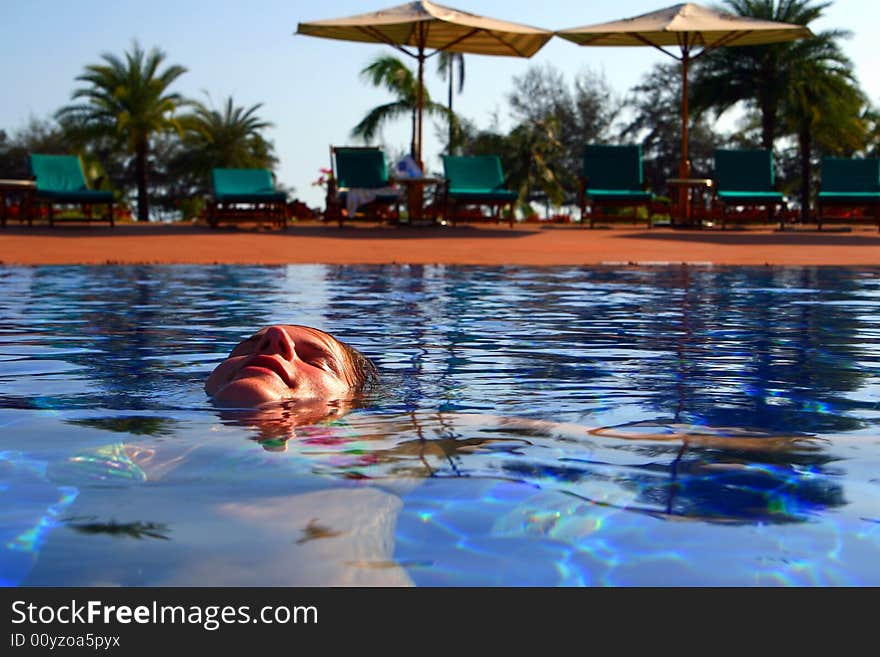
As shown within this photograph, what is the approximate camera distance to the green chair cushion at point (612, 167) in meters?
17.9

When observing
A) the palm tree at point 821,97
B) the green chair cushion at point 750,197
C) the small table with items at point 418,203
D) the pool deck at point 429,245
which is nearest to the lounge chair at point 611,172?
the pool deck at point 429,245

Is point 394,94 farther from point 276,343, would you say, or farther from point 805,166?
point 276,343

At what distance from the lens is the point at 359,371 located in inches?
167

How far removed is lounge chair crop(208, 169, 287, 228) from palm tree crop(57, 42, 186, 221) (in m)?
12.5

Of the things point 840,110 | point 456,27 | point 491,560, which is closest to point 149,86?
point 456,27

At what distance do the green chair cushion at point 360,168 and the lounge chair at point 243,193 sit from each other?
3.42 ft

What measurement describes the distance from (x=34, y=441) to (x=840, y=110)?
26652 millimetres

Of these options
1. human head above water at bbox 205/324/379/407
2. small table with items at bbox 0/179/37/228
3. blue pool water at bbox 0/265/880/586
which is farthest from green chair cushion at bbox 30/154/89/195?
human head above water at bbox 205/324/379/407

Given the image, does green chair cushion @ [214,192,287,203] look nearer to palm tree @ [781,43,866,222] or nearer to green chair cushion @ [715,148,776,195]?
green chair cushion @ [715,148,776,195]

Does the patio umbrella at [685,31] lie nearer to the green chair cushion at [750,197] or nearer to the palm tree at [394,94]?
the green chair cushion at [750,197]

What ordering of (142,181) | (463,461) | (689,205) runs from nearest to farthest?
(463,461)
(689,205)
(142,181)

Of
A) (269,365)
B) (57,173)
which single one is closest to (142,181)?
(57,173)

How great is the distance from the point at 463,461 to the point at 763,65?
2635cm

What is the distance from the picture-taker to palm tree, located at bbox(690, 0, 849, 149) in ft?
88.9
